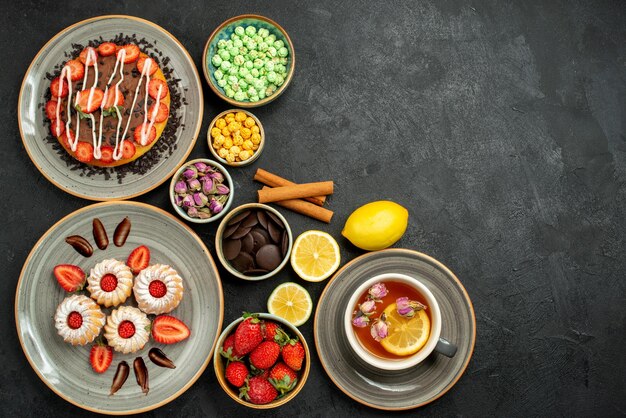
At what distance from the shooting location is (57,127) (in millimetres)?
2773

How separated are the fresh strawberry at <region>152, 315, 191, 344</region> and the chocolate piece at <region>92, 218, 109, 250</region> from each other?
47 cm

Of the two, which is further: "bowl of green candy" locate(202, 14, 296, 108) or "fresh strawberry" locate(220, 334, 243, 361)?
"bowl of green candy" locate(202, 14, 296, 108)

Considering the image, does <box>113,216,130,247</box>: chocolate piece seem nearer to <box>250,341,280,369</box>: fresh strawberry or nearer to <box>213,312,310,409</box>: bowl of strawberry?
<box>213,312,310,409</box>: bowl of strawberry

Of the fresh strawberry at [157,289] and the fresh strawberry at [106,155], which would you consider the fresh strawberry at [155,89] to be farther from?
the fresh strawberry at [157,289]

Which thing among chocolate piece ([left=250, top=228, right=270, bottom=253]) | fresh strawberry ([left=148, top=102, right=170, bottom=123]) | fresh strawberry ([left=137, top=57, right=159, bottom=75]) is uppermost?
fresh strawberry ([left=137, top=57, right=159, bottom=75])

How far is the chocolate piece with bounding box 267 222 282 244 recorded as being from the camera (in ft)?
9.34

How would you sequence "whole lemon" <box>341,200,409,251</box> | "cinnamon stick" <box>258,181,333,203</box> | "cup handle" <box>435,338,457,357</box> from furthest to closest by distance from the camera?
"cinnamon stick" <box>258,181,333,203</box> < "whole lemon" <box>341,200,409,251</box> < "cup handle" <box>435,338,457,357</box>

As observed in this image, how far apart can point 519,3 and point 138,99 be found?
7.18 feet

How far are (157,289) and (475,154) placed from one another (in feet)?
6.10

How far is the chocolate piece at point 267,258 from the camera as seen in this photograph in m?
2.81

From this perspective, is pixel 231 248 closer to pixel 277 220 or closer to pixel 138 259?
pixel 277 220

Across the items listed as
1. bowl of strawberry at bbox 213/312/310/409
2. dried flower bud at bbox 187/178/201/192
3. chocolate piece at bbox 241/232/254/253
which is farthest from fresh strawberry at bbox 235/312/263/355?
dried flower bud at bbox 187/178/201/192

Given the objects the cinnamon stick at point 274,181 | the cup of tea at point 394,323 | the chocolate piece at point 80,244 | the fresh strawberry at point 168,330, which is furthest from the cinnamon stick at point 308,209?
the chocolate piece at point 80,244

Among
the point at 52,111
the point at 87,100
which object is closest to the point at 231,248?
the point at 87,100
